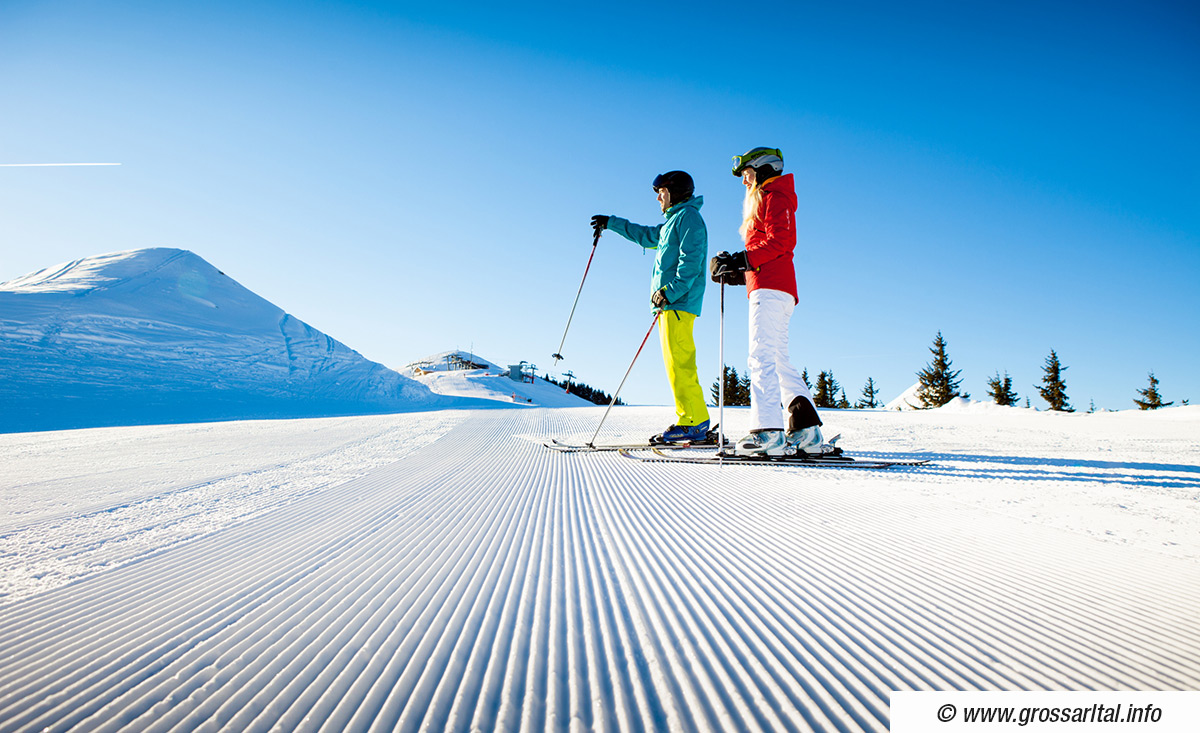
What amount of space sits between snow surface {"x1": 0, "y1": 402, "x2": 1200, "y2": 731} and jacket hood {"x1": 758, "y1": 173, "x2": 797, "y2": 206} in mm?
2072

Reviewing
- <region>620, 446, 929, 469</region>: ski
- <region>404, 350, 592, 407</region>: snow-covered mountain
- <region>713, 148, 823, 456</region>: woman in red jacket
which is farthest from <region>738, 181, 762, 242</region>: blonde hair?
<region>404, 350, 592, 407</region>: snow-covered mountain

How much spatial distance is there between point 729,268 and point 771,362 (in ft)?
2.48

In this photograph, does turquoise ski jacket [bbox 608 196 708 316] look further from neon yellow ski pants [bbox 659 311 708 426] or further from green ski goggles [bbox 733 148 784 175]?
green ski goggles [bbox 733 148 784 175]

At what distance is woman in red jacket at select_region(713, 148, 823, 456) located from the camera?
3.29 m

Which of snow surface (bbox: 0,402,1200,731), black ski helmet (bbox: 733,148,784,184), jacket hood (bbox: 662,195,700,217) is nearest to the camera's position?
snow surface (bbox: 0,402,1200,731)

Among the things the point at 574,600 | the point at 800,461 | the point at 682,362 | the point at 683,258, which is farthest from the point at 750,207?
the point at 574,600

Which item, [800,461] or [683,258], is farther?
[683,258]

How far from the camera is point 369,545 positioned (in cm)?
148

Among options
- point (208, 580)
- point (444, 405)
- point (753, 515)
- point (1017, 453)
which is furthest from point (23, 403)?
point (1017, 453)

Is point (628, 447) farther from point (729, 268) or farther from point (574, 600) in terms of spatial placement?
point (574, 600)

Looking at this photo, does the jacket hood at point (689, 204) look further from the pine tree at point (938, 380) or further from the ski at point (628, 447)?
the pine tree at point (938, 380)

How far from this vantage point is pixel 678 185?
15.3 ft

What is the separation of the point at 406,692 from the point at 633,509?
4.40 feet

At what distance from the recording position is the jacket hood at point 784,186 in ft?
10.9
